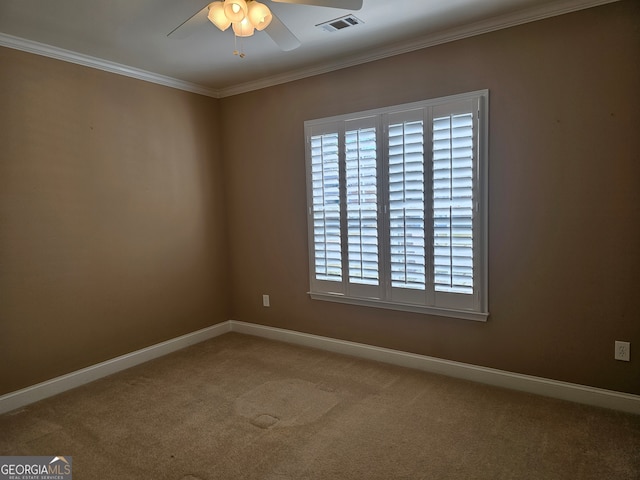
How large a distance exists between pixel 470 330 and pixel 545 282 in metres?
0.63

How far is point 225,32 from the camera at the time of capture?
9.27 ft

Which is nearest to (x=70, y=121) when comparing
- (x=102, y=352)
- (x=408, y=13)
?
(x=102, y=352)

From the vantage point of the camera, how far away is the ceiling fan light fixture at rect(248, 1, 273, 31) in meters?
1.98

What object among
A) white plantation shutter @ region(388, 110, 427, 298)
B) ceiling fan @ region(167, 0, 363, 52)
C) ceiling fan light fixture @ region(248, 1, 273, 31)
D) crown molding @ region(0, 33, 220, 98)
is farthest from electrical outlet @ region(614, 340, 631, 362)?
crown molding @ region(0, 33, 220, 98)

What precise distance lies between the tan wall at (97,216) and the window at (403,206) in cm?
124

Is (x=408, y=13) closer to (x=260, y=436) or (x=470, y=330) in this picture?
(x=470, y=330)

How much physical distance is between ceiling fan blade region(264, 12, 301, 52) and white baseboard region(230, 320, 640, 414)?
244cm

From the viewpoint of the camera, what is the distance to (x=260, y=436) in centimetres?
240

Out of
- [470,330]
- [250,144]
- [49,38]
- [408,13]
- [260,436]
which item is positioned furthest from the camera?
[250,144]

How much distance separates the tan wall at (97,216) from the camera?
9.40ft

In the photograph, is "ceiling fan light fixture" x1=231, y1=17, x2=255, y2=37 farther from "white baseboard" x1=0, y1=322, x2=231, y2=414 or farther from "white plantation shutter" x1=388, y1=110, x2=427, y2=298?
"white baseboard" x1=0, y1=322, x2=231, y2=414

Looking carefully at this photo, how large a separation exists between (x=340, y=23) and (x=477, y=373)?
265 centimetres

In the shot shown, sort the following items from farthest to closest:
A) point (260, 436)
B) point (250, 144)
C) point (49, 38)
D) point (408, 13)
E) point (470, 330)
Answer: point (250, 144), point (470, 330), point (49, 38), point (408, 13), point (260, 436)

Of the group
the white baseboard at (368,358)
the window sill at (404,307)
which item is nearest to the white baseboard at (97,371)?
the white baseboard at (368,358)
